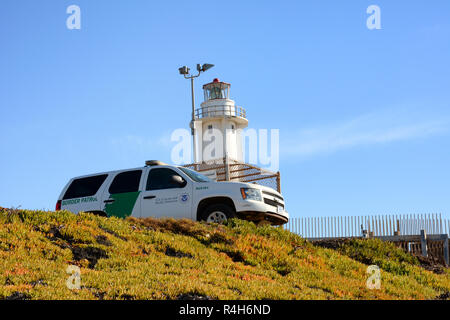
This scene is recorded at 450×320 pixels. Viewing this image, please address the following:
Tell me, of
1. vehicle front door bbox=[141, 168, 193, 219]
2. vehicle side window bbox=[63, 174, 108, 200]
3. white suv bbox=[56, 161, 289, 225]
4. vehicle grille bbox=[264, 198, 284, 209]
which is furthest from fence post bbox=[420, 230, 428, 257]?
vehicle side window bbox=[63, 174, 108, 200]

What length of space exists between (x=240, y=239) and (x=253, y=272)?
1972mm

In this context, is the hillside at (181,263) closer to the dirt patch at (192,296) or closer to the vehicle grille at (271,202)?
the dirt patch at (192,296)

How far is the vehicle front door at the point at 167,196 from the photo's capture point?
13945 millimetres

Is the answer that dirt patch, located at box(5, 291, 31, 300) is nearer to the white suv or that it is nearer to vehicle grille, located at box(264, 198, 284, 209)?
the white suv

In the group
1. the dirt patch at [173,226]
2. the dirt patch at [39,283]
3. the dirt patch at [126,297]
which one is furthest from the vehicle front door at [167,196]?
the dirt patch at [126,297]

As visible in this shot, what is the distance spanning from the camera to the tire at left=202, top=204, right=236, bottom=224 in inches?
546

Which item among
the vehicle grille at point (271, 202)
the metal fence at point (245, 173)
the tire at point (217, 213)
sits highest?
the metal fence at point (245, 173)

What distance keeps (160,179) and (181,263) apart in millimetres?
4071

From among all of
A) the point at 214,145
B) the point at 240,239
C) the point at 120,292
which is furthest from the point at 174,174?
the point at 214,145

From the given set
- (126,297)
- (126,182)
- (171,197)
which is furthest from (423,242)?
(126,297)

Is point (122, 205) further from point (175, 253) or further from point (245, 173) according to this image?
point (245, 173)

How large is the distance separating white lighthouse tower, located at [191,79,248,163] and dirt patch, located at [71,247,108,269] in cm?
3217

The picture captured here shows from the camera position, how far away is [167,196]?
1408 centimetres
